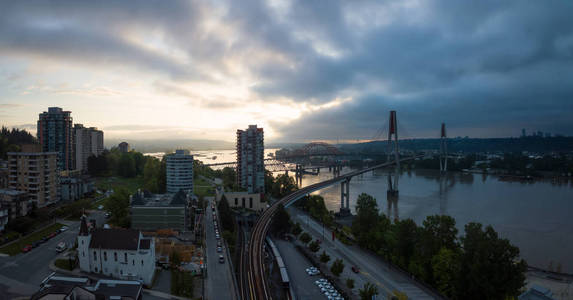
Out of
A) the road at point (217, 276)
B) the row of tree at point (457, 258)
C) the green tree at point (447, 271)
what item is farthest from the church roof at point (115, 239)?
the green tree at point (447, 271)

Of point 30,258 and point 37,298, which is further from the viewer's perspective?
point 30,258

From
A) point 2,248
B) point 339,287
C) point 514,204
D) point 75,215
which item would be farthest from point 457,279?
point 514,204

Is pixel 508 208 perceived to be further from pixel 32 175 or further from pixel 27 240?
pixel 32 175

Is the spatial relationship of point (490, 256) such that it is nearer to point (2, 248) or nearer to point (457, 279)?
point (457, 279)

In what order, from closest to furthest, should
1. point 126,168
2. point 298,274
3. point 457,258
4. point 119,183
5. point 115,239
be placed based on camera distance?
point 115,239 < point 457,258 < point 298,274 < point 119,183 < point 126,168

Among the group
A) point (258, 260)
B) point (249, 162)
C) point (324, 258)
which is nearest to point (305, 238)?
point (324, 258)

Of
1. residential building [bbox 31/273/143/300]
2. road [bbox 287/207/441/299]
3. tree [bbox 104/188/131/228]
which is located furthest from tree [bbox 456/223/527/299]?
tree [bbox 104/188/131/228]
